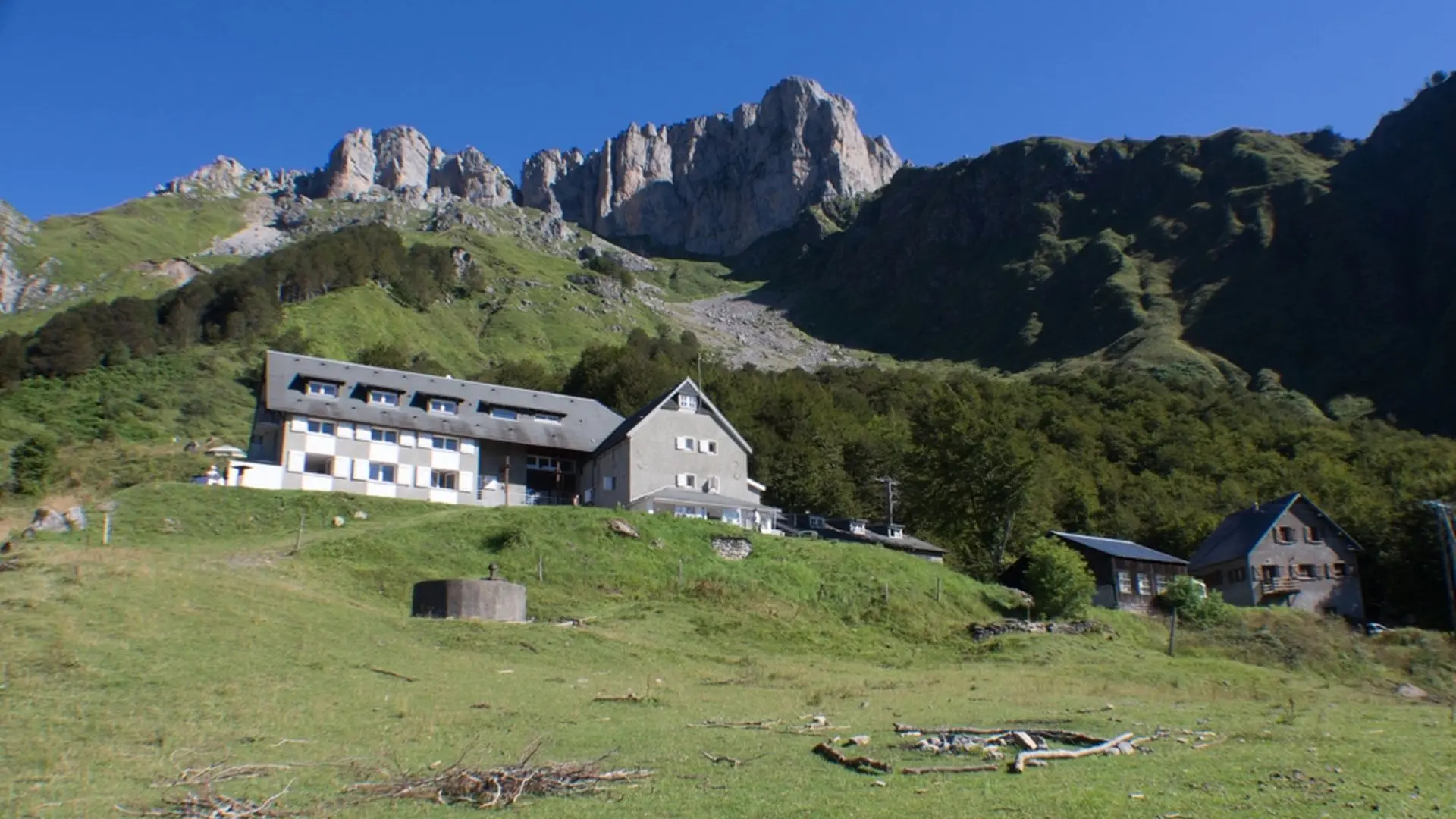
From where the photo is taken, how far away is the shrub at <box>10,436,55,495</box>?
55.2 metres

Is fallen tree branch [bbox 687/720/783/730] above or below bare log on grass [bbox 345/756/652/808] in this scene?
below

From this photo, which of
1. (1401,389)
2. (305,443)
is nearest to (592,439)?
(305,443)

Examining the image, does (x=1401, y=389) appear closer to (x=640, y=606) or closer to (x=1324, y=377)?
(x=1324, y=377)

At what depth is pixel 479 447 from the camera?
66.2m

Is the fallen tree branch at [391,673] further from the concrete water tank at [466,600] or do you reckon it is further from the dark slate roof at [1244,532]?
the dark slate roof at [1244,532]

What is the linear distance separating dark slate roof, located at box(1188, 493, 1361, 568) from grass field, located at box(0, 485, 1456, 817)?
88.1 ft

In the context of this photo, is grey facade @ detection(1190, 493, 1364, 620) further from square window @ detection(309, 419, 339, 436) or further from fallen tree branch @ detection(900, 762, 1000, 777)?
fallen tree branch @ detection(900, 762, 1000, 777)

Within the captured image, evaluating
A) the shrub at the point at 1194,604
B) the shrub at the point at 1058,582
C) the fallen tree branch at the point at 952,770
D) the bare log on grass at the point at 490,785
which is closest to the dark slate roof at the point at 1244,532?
the shrub at the point at 1194,604

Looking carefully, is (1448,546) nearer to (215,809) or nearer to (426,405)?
(426,405)

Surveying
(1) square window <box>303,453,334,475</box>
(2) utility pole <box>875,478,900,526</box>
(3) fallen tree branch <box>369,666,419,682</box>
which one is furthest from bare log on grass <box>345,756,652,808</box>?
(2) utility pole <box>875,478,900,526</box>

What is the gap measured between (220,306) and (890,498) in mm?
79502

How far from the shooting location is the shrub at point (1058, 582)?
161 feet

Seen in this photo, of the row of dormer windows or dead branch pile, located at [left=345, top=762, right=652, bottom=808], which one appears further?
the row of dormer windows

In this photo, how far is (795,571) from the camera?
48.3 meters
